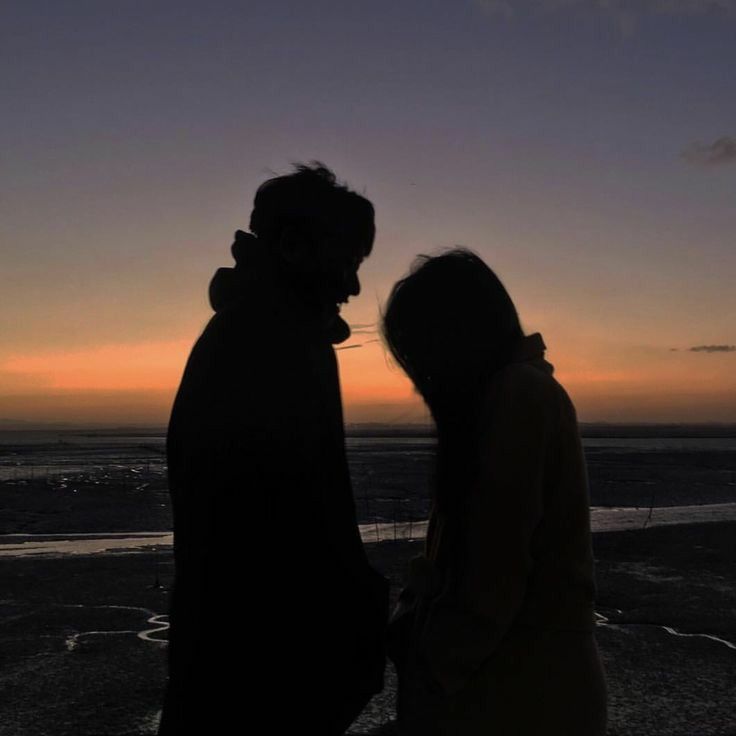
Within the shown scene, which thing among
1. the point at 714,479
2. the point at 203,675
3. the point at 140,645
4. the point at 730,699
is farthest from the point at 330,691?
the point at 714,479

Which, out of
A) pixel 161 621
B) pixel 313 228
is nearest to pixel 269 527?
pixel 313 228

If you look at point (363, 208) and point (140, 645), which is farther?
point (140, 645)

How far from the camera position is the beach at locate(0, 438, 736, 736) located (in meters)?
4.37

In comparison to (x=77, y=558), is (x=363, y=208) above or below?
above

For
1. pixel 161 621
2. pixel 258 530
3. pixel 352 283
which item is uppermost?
pixel 352 283

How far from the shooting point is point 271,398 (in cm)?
175

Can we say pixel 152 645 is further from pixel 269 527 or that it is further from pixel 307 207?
pixel 307 207

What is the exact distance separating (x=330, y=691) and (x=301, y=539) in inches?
14.4

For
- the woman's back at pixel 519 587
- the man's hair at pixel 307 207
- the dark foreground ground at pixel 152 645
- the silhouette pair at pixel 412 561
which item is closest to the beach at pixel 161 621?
the dark foreground ground at pixel 152 645

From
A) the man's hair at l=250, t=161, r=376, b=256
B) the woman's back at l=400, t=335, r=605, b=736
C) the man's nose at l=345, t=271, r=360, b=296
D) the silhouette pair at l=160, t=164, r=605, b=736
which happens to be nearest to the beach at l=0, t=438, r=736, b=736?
the silhouette pair at l=160, t=164, r=605, b=736

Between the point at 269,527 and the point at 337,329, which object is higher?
the point at 337,329

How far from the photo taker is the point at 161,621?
6379mm

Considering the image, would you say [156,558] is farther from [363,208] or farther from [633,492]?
[633,492]

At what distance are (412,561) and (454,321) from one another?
50 centimetres
